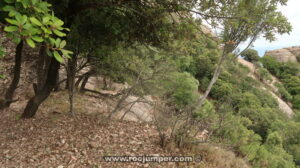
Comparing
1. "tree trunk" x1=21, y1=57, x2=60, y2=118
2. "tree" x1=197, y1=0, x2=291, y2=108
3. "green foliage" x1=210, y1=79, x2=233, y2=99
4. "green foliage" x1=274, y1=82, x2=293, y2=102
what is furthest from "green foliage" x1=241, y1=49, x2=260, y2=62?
"tree trunk" x1=21, y1=57, x2=60, y2=118

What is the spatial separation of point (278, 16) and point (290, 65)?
3124cm

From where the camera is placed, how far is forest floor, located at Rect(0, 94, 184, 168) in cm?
274

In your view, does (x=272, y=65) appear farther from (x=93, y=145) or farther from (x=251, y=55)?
(x=93, y=145)

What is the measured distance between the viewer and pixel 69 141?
319cm

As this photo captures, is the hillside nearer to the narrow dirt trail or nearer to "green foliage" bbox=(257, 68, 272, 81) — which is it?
the narrow dirt trail

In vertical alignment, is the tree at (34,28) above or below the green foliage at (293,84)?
below

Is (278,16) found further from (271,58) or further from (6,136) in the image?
(271,58)

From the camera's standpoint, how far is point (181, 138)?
3.23m

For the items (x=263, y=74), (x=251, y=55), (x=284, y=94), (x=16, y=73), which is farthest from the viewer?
(x=251, y=55)

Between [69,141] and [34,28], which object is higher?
[34,28]

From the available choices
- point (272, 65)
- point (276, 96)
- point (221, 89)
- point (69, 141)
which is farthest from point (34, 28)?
point (272, 65)

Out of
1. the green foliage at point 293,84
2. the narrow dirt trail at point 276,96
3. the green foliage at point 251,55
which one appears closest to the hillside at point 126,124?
the narrow dirt trail at point 276,96

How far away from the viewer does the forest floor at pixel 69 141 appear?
2744mm

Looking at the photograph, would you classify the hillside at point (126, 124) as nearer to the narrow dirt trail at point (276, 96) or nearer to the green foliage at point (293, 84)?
the narrow dirt trail at point (276, 96)
